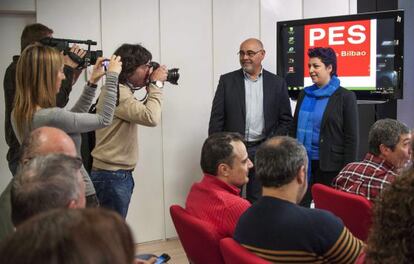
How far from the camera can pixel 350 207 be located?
2379 millimetres

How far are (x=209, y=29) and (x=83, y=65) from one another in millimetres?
1629

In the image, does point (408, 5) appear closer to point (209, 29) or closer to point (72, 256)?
point (209, 29)

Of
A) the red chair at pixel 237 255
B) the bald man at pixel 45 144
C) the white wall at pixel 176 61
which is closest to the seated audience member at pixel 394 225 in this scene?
the red chair at pixel 237 255

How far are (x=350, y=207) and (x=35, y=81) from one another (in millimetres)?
1543

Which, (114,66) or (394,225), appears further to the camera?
(114,66)

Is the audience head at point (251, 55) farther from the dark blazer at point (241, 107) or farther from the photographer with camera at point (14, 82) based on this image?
the photographer with camera at point (14, 82)

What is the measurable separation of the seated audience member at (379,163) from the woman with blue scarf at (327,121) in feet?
2.35

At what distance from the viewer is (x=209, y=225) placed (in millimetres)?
2000

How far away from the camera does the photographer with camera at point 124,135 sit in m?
2.92

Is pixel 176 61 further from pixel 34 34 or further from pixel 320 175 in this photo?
pixel 320 175

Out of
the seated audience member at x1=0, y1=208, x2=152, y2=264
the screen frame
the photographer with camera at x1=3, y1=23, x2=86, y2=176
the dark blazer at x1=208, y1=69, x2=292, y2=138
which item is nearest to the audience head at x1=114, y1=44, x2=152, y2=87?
the photographer with camera at x1=3, y1=23, x2=86, y2=176

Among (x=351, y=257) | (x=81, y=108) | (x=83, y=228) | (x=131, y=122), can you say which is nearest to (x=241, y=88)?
(x=131, y=122)

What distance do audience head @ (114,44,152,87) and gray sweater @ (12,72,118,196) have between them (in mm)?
483

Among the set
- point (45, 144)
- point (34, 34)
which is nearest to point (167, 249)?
point (34, 34)
